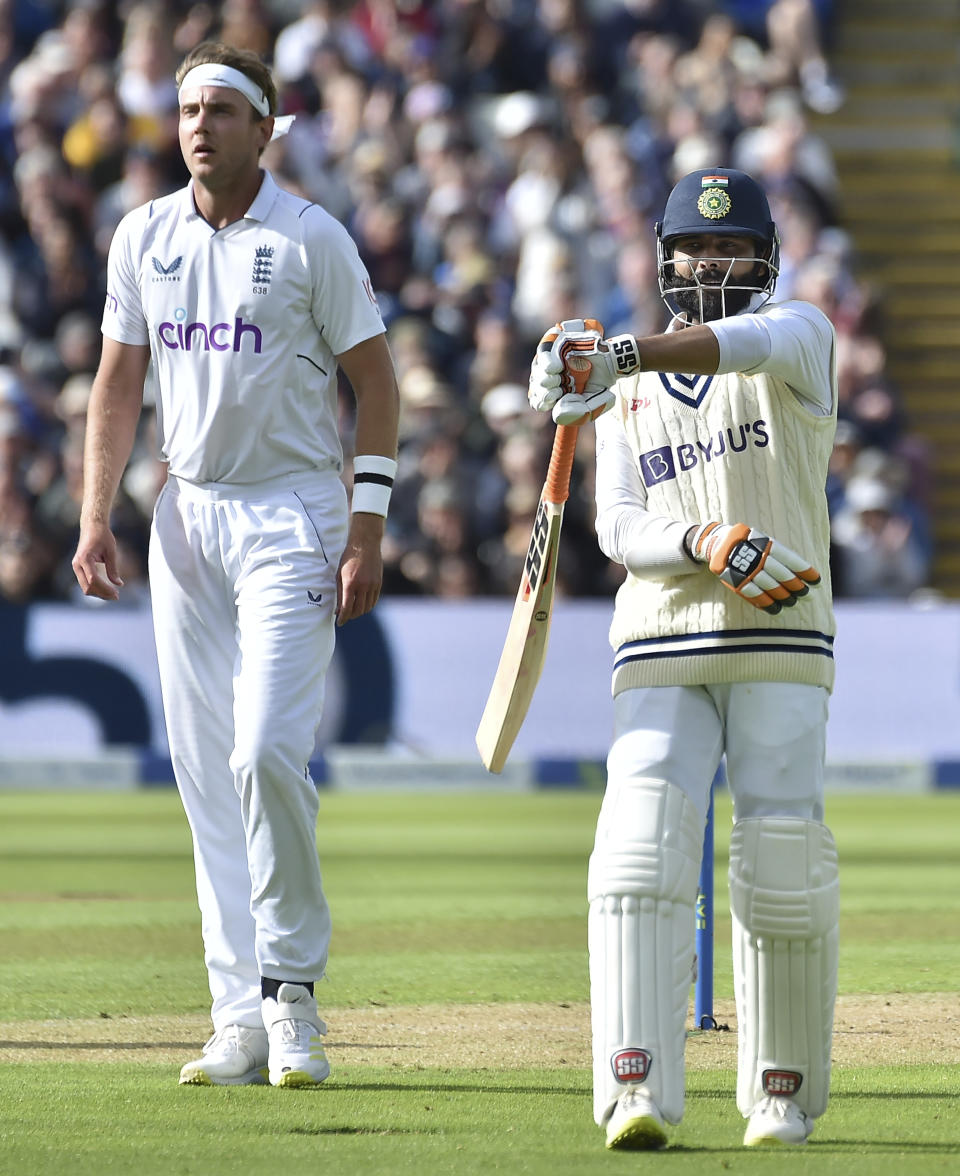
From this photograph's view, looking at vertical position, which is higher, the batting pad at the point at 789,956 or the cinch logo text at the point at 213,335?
the cinch logo text at the point at 213,335

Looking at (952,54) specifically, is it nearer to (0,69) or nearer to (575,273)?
(575,273)

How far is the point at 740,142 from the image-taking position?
17.4 m

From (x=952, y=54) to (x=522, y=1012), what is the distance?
16.9 meters

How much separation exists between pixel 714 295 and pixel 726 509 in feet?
1.51

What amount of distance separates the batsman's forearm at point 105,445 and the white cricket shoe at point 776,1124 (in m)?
2.05

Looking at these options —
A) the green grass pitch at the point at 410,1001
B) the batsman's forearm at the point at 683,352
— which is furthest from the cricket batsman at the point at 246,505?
the batsman's forearm at the point at 683,352

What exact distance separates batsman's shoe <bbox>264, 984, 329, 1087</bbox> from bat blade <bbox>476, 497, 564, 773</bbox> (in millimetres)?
694

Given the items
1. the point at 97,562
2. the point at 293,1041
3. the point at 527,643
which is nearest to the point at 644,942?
the point at 527,643

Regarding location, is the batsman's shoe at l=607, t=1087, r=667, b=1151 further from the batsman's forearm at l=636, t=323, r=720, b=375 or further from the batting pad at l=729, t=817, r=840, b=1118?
the batsman's forearm at l=636, t=323, r=720, b=375

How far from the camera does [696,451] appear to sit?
4.51 m

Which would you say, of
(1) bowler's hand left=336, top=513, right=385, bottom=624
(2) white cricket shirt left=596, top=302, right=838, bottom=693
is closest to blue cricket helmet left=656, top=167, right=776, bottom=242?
(2) white cricket shirt left=596, top=302, right=838, bottom=693

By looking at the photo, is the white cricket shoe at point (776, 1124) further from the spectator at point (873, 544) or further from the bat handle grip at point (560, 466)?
the spectator at point (873, 544)

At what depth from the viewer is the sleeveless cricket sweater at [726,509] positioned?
14.4 feet

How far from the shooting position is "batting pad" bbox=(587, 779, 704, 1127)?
4.23 metres
